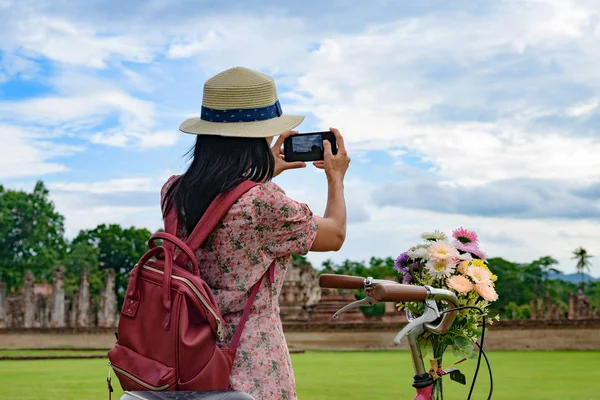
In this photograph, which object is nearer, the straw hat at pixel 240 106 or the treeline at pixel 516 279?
the straw hat at pixel 240 106

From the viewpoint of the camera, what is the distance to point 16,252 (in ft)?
204

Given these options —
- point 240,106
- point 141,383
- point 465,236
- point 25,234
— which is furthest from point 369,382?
point 25,234

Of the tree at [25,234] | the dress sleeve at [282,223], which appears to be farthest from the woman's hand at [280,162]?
the tree at [25,234]

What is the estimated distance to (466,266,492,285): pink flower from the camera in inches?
128

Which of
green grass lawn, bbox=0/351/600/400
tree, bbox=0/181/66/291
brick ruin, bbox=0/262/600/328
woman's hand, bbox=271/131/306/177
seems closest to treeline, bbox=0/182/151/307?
tree, bbox=0/181/66/291

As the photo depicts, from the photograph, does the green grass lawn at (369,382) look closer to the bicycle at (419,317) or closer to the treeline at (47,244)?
the bicycle at (419,317)

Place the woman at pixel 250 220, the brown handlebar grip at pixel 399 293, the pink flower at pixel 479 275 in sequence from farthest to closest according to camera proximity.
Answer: the pink flower at pixel 479 275
the woman at pixel 250 220
the brown handlebar grip at pixel 399 293

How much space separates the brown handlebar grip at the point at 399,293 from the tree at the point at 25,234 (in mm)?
59418

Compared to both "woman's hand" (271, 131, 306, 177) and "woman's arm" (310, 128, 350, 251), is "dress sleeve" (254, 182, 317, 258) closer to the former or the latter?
→ "woman's arm" (310, 128, 350, 251)

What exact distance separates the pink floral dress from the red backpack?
86mm

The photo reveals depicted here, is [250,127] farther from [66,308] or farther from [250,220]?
[66,308]

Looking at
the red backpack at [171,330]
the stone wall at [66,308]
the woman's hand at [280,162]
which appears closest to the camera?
the red backpack at [171,330]

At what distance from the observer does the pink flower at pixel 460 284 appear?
10.5ft

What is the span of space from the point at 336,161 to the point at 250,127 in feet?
1.17
